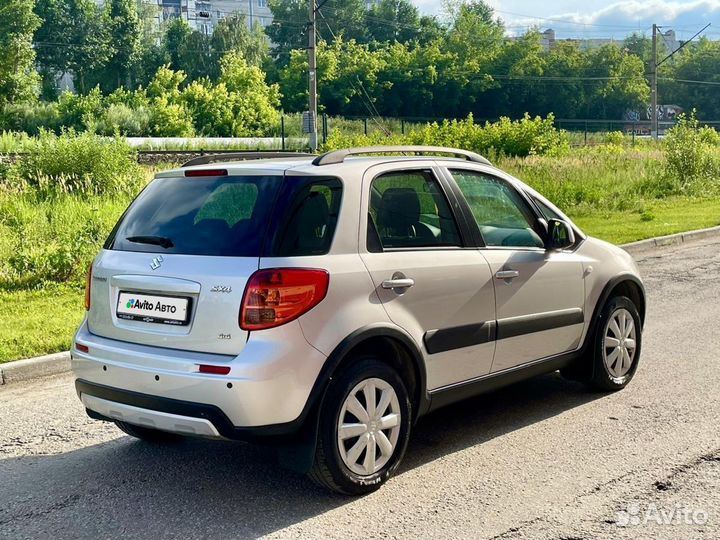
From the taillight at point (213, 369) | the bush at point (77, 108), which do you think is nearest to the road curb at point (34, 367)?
the taillight at point (213, 369)

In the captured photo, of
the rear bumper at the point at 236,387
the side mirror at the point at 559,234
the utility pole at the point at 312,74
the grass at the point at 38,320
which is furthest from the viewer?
the utility pole at the point at 312,74

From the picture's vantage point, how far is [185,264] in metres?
4.22

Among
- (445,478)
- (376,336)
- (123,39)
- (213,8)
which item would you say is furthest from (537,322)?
(213,8)

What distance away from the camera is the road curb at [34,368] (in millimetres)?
6895

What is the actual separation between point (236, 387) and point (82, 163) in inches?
555

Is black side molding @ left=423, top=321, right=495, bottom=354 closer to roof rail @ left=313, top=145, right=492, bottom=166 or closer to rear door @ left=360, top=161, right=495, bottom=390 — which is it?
rear door @ left=360, top=161, right=495, bottom=390

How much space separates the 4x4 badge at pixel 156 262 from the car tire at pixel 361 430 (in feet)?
3.45

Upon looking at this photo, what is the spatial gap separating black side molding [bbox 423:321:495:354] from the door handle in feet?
0.96

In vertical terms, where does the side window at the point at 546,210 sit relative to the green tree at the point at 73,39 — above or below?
below

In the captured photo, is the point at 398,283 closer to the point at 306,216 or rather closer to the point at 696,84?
the point at 306,216

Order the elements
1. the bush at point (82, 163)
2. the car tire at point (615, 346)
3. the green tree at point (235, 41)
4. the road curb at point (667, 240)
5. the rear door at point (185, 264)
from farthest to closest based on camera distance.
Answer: the green tree at point (235, 41) → the bush at point (82, 163) → the road curb at point (667, 240) → the car tire at point (615, 346) → the rear door at point (185, 264)

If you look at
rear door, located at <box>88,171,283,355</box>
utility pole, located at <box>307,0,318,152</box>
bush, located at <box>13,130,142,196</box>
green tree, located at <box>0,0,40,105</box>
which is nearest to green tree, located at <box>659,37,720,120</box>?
green tree, located at <box>0,0,40,105</box>

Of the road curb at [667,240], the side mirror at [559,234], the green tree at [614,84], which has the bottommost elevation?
the road curb at [667,240]

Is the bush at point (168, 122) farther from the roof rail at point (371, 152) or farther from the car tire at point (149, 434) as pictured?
the car tire at point (149, 434)
